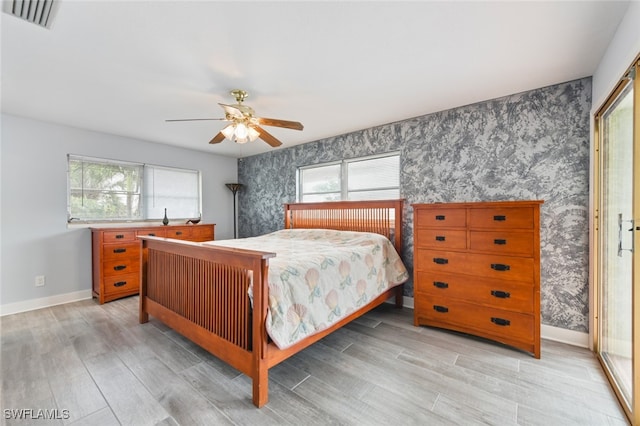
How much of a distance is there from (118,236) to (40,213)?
0.87 metres

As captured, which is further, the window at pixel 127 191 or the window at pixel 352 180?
the window at pixel 127 191

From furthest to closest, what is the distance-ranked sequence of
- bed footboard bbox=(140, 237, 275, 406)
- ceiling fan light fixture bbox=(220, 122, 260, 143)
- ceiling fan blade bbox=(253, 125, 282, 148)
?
ceiling fan blade bbox=(253, 125, 282, 148)
ceiling fan light fixture bbox=(220, 122, 260, 143)
bed footboard bbox=(140, 237, 275, 406)

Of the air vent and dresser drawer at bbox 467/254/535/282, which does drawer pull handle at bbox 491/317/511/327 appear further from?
the air vent

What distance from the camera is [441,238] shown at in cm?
262

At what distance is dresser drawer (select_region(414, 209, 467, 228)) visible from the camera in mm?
2503

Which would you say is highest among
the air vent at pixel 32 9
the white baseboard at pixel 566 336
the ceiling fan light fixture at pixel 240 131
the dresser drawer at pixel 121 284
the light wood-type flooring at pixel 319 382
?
the air vent at pixel 32 9

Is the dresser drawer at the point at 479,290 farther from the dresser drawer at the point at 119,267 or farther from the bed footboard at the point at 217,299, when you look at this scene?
the dresser drawer at the point at 119,267

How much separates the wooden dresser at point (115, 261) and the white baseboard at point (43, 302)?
152 mm

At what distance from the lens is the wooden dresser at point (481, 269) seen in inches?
86.1

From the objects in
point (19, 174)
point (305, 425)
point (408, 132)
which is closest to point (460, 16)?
point (408, 132)

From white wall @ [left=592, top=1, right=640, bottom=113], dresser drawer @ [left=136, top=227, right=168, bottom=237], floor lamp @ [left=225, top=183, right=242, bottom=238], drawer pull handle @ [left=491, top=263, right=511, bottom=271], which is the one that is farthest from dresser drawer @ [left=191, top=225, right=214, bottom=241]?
white wall @ [left=592, top=1, right=640, bottom=113]

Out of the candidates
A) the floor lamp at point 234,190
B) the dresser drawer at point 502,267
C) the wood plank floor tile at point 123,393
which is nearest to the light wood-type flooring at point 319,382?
the wood plank floor tile at point 123,393

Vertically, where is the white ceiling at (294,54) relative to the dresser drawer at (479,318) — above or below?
above

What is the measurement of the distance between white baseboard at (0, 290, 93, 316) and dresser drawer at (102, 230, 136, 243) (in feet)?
2.78
